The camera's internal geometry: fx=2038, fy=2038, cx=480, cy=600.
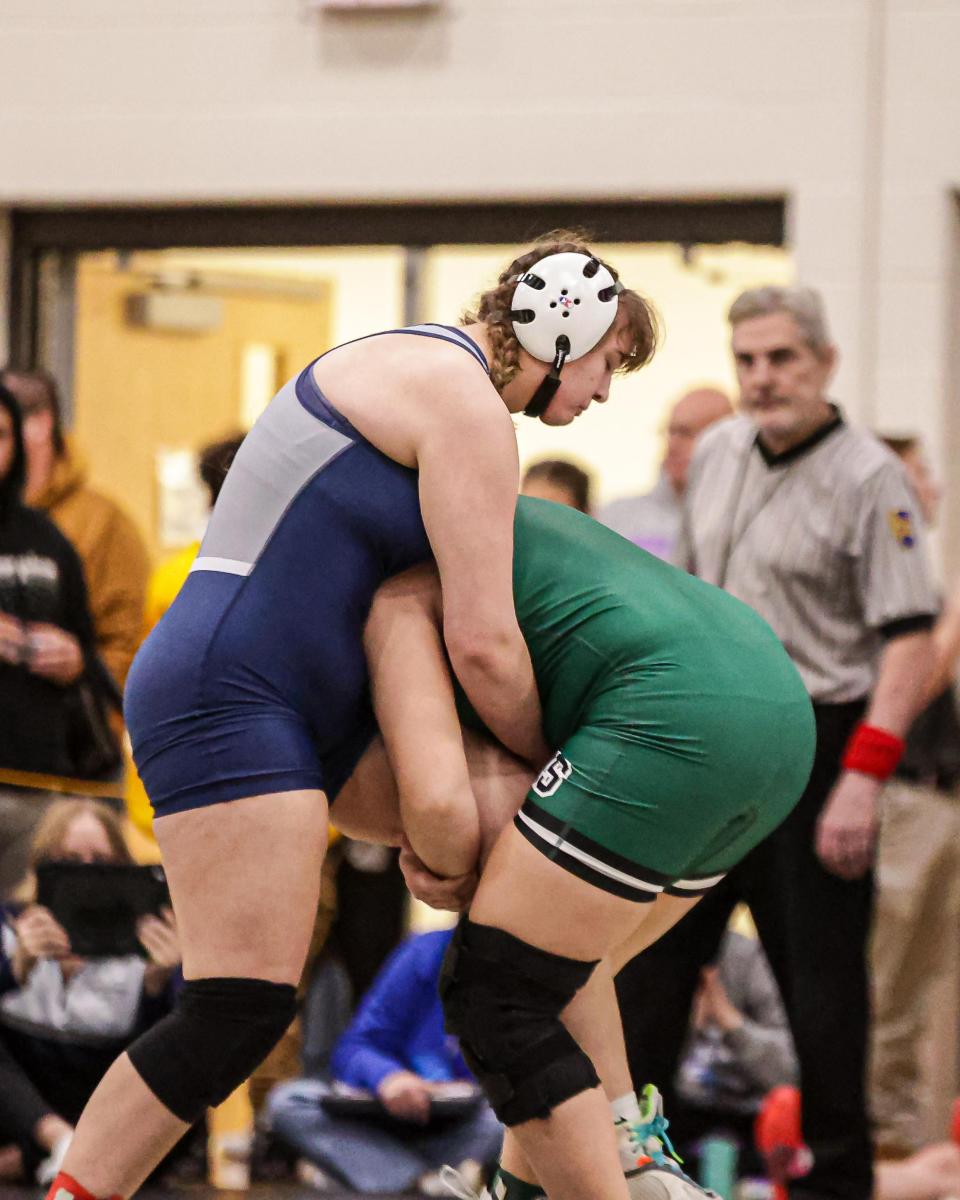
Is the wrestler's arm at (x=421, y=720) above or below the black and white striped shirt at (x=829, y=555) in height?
below

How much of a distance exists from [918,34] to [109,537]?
294cm

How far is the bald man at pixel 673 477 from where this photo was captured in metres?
5.66

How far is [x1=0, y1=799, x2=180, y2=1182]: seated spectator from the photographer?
14.6 ft

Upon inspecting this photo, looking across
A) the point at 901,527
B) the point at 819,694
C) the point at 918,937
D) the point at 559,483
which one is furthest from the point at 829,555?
the point at 918,937

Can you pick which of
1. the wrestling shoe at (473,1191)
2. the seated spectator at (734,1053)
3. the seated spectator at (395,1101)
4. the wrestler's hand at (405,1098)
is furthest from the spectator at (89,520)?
the wrestling shoe at (473,1191)

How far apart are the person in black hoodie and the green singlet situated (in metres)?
2.34

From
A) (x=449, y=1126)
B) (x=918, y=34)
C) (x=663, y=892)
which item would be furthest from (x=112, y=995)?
(x=918, y=34)

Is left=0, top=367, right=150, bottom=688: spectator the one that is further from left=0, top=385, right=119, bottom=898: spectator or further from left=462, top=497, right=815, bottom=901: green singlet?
left=462, top=497, right=815, bottom=901: green singlet

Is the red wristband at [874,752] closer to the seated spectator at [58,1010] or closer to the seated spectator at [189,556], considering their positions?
the seated spectator at [189,556]

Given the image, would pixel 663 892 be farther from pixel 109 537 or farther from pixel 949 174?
pixel 949 174

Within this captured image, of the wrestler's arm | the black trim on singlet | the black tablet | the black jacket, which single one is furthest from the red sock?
the black jacket

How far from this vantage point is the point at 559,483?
4.91m

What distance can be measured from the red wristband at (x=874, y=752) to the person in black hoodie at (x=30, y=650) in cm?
196

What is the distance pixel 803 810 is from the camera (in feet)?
13.1
